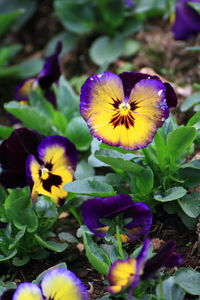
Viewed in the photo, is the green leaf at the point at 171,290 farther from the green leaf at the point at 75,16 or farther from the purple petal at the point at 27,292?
the green leaf at the point at 75,16

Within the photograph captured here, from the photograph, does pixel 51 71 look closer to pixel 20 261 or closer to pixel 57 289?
pixel 20 261

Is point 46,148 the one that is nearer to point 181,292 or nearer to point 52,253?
point 52,253

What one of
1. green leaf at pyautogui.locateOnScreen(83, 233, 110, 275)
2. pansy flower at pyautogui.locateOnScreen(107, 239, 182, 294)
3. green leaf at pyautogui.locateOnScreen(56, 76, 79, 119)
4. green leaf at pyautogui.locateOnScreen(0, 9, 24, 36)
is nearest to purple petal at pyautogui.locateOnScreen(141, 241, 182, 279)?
pansy flower at pyautogui.locateOnScreen(107, 239, 182, 294)

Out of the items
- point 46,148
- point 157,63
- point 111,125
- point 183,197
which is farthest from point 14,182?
point 157,63

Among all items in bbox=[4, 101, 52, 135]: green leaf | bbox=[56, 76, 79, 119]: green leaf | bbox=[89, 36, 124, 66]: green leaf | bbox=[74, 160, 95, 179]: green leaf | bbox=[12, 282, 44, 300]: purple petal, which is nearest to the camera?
bbox=[12, 282, 44, 300]: purple petal

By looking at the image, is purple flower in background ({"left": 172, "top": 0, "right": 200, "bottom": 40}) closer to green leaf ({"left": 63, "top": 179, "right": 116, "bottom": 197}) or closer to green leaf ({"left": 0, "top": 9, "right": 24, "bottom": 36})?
green leaf ({"left": 0, "top": 9, "right": 24, "bottom": 36})

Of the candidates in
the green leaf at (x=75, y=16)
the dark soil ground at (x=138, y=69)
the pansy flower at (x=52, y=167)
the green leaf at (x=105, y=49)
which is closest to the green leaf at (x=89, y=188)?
the pansy flower at (x=52, y=167)
